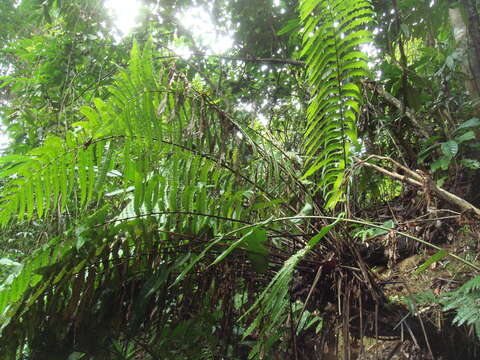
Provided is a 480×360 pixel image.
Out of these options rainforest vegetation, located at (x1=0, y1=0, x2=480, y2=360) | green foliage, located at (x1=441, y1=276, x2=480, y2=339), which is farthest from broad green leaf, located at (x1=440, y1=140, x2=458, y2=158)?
green foliage, located at (x1=441, y1=276, x2=480, y2=339)

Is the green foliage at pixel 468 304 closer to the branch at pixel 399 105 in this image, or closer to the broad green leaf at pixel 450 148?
the broad green leaf at pixel 450 148

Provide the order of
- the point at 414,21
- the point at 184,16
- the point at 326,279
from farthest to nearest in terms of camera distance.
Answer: the point at 184,16
the point at 414,21
the point at 326,279

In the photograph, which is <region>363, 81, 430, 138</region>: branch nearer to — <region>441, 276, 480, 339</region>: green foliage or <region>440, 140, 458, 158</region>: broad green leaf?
<region>440, 140, 458, 158</region>: broad green leaf

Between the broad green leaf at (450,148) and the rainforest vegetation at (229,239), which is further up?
the broad green leaf at (450,148)

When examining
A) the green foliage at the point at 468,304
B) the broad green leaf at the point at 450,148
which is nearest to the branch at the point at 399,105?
the broad green leaf at the point at 450,148

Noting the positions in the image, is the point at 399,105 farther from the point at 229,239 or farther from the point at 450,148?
the point at 229,239

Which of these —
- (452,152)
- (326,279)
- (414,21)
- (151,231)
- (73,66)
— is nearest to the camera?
(151,231)

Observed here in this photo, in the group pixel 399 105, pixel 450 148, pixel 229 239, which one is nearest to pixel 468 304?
pixel 229 239

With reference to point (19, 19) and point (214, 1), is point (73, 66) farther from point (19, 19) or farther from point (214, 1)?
point (19, 19)

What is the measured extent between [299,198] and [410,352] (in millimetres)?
638

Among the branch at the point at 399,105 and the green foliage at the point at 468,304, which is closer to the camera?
the green foliage at the point at 468,304

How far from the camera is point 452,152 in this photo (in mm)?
1449

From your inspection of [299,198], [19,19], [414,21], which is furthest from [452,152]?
[19,19]

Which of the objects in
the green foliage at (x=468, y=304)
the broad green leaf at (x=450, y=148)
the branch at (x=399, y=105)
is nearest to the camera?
the green foliage at (x=468, y=304)
